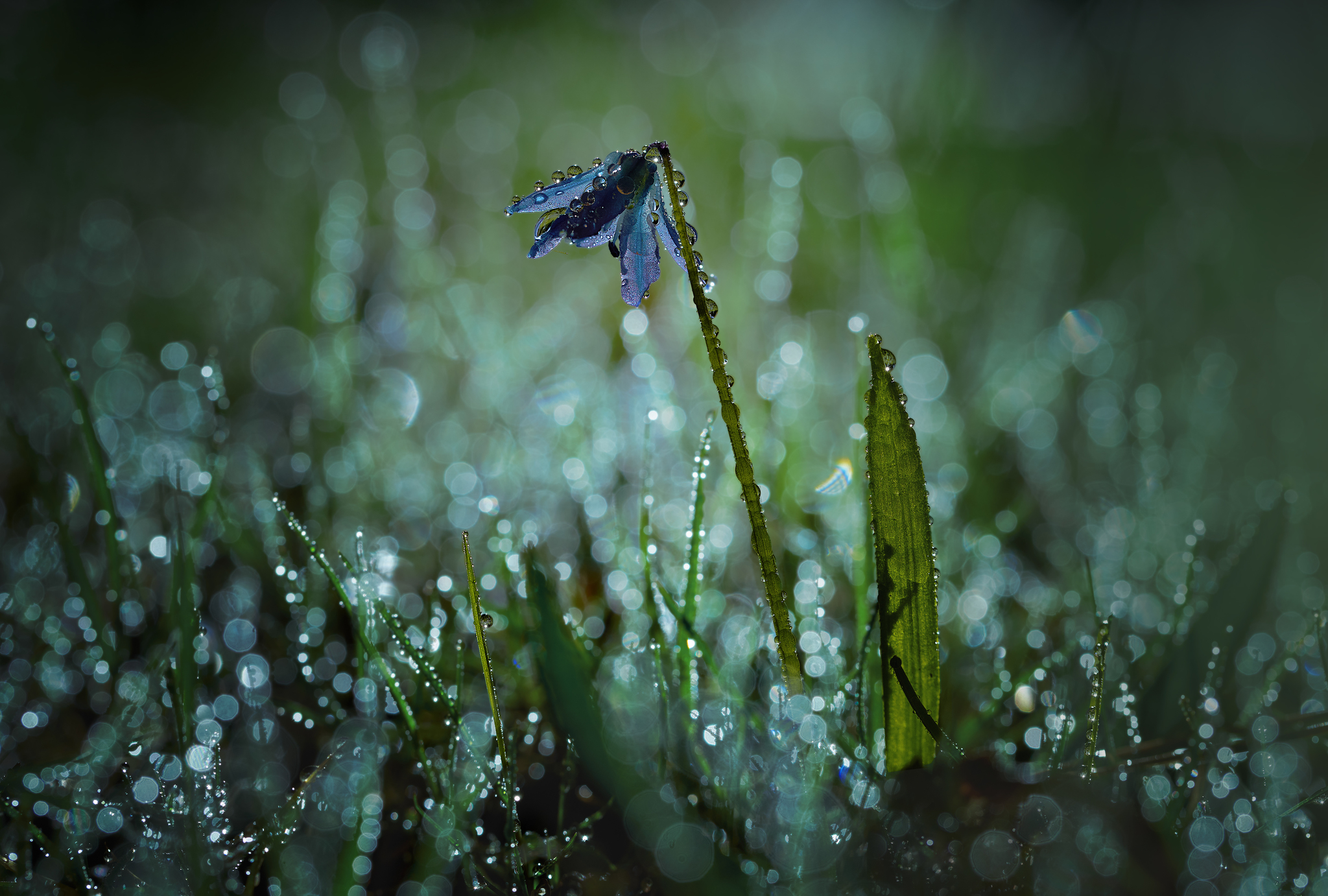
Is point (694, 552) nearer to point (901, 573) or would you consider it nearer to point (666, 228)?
point (901, 573)

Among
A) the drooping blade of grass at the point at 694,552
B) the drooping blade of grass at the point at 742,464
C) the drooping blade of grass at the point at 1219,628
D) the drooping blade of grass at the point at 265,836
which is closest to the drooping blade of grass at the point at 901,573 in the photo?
the drooping blade of grass at the point at 742,464

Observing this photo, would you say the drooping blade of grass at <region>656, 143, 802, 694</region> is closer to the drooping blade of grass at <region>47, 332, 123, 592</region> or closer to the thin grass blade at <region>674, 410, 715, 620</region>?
the thin grass blade at <region>674, 410, 715, 620</region>

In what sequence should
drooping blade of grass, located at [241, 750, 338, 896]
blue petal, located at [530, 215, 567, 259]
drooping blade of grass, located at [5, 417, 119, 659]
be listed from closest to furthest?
drooping blade of grass, located at [241, 750, 338, 896], blue petal, located at [530, 215, 567, 259], drooping blade of grass, located at [5, 417, 119, 659]

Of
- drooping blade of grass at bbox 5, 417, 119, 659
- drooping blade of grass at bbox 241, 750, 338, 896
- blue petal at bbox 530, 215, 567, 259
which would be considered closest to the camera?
drooping blade of grass at bbox 241, 750, 338, 896

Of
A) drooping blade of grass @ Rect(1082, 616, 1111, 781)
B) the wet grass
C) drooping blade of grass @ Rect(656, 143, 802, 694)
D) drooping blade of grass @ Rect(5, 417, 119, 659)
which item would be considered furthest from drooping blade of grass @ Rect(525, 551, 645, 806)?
drooping blade of grass @ Rect(5, 417, 119, 659)

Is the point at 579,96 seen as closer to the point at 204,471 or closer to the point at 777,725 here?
the point at 204,471

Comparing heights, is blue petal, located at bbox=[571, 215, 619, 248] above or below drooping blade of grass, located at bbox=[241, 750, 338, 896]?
above

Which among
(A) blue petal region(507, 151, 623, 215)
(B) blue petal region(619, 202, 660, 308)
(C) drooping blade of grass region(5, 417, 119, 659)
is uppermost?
(A) blue petal region(507, 151, 623, 215)

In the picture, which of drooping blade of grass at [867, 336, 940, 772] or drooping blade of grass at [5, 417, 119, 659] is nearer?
drooping blade of grass at [867, 336, 940, 772]
